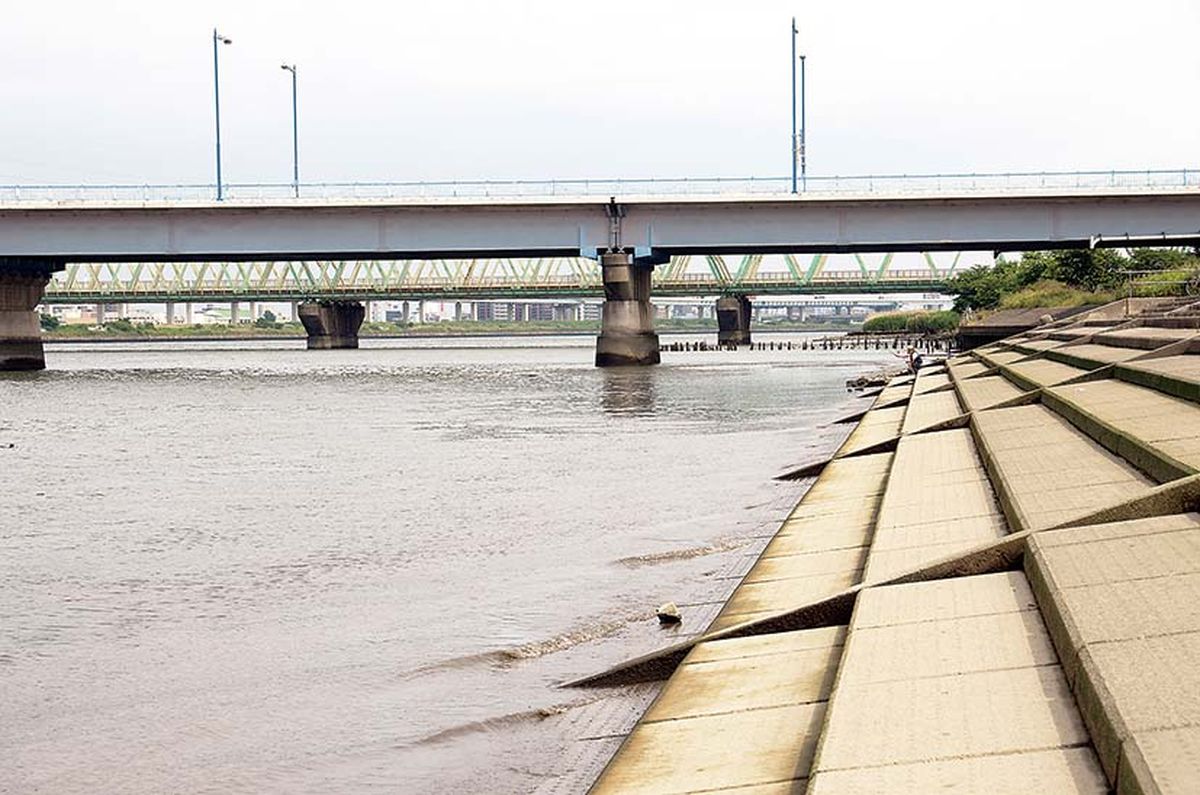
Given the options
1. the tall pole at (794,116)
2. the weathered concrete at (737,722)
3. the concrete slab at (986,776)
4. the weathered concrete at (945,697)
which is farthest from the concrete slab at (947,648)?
the tall pole at (794,116)

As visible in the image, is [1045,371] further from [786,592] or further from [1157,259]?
[1157,259]

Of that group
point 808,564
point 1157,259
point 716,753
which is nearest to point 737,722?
point 716,753

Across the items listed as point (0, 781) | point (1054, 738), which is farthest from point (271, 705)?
point (1054, 738)

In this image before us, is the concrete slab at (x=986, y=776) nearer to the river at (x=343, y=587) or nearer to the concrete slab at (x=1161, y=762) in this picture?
the concrete slab at (x=1161, y=762)

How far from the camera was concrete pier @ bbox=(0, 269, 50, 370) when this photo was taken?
99.5 metres

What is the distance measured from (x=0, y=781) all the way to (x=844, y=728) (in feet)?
19.7

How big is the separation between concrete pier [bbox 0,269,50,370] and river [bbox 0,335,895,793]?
59459 millimetres

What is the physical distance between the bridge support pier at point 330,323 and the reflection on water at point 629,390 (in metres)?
91.4

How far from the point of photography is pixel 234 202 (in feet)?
298

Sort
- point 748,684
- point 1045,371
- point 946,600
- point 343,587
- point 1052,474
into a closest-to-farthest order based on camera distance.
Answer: point 748,684 → point 946,600 → point 1052,474 → point 343,587 → point 1045,371

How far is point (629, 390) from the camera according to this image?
66.9 meters

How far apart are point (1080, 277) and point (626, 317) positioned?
95.3ft

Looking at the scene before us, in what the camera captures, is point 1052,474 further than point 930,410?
No

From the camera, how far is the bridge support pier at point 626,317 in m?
92.6
